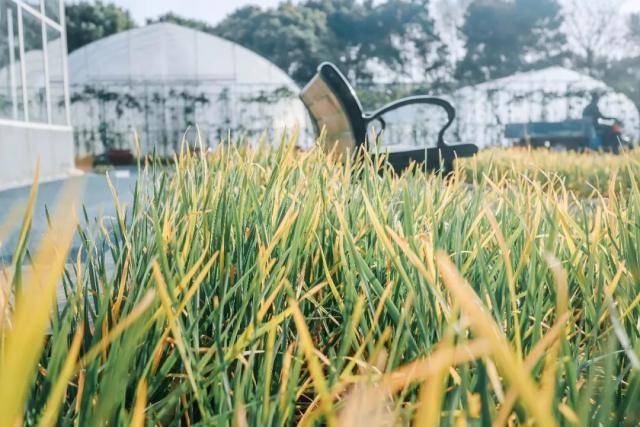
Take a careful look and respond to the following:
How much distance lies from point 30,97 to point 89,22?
78.9 feet

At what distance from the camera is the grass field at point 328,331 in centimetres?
48

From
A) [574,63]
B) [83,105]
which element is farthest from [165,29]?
[574,63]

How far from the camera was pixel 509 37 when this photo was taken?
31.7 metres

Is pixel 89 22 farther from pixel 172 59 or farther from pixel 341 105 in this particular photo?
pixel 341 105

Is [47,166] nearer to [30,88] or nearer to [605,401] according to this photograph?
→ [30,88]

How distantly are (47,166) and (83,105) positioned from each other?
28.9 ft

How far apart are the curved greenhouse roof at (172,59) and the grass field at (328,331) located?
66.7 ft

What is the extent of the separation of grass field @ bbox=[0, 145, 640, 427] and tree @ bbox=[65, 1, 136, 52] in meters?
32.0

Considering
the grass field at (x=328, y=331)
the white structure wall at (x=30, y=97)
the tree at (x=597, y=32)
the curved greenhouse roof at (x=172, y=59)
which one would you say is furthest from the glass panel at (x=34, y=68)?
the tree at (x=597, y=32)

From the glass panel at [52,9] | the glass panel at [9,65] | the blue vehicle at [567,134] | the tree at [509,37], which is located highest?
the tree at [509,37]

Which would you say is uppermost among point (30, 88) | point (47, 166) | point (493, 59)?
point (493, 59)

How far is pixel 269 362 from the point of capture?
65 cm

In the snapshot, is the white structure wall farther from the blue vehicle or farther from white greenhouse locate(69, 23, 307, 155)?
the blue vehicle

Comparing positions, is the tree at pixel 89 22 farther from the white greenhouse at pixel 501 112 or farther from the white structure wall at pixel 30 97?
the white structure wall at pixel 30 97
